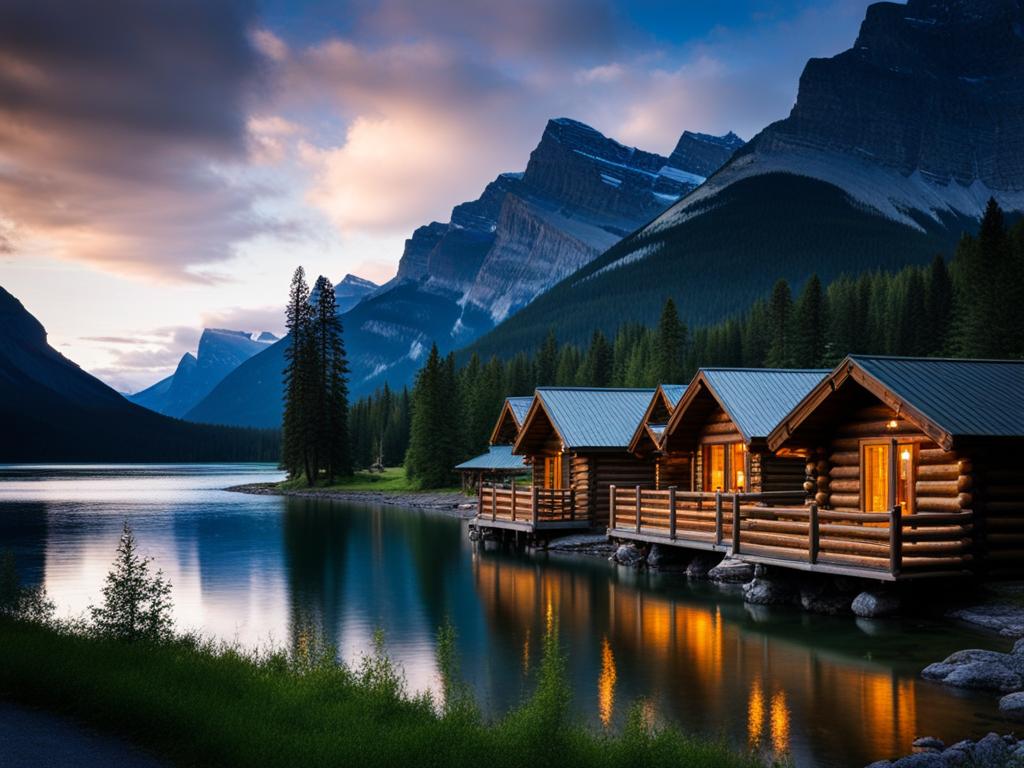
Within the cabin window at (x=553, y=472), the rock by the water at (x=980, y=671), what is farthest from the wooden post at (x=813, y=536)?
the cabin window at (x=553, y=472)

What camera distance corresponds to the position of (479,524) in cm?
4206

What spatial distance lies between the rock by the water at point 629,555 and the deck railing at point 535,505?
18.9 ft

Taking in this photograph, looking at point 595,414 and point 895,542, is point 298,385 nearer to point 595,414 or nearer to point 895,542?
point 595,414

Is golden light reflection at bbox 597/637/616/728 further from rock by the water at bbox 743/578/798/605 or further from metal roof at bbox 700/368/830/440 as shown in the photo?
metal roof at bbox 700/368/830/440

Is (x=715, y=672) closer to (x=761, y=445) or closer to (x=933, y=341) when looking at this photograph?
(x=761, y=445)

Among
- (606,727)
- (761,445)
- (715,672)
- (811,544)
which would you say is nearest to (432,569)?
(761,445)

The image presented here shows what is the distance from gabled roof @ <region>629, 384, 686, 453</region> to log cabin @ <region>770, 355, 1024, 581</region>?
10001mm

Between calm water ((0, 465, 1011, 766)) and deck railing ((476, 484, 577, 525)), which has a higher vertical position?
deck railing ((476, 484, 577, 525))

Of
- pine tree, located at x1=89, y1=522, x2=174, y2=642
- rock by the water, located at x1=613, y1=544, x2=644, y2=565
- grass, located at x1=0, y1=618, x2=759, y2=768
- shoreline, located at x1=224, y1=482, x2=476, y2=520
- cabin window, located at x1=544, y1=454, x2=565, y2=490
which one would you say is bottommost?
shoreline, located at x1=224, y1=482, x2=476, y2=520

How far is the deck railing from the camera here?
3859cm

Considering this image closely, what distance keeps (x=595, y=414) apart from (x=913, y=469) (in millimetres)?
18611

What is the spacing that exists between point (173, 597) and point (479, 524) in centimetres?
1666

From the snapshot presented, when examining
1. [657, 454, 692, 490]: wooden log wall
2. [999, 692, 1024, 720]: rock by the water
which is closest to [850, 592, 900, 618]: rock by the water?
[999, 692, 1024, 720]: rock by the water

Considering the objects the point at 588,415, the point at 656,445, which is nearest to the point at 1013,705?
the point at 656,445
